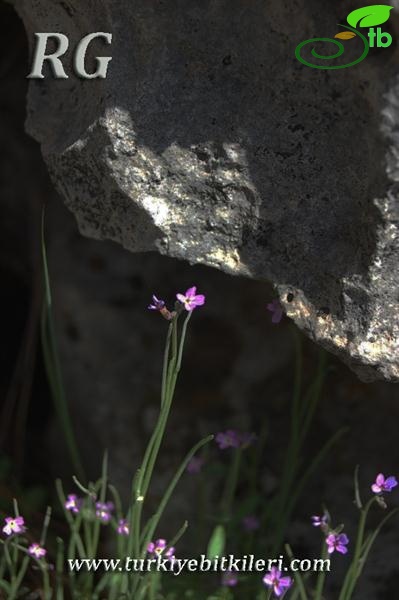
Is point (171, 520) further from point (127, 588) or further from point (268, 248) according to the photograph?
point (268, 248)

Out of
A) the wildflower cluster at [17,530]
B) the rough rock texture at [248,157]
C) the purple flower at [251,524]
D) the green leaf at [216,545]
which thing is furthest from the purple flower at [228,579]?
the rough rock texture at [248,157]

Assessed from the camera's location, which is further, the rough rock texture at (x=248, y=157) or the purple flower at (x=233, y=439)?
the purple flower at (x=233, y=439)

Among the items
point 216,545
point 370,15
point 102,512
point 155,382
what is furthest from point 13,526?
point 370,15

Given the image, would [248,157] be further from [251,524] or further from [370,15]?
[251,524]

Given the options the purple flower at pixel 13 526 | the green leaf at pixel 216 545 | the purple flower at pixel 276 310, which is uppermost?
the purple flower at pixel 276 310

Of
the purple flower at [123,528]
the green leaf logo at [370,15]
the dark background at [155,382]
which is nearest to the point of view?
the green leaf logo at [370,15]

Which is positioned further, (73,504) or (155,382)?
(155,382)

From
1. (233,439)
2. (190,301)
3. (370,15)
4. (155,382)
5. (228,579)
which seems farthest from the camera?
(155,382)

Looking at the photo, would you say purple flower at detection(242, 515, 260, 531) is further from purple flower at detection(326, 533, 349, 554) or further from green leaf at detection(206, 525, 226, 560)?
purple flower at detection(326, 533, 349, 554)

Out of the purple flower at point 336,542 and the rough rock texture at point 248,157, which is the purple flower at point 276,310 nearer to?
the rough rock texture at point 248,157
